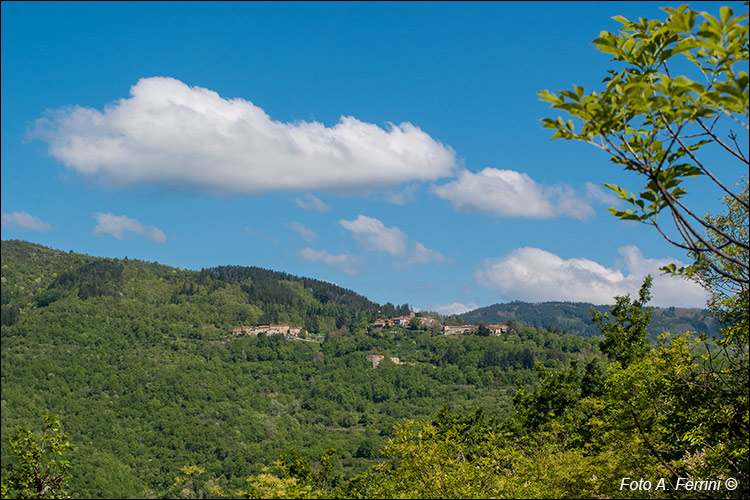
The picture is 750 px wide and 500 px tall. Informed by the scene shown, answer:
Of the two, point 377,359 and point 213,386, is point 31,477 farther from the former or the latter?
point 377,359

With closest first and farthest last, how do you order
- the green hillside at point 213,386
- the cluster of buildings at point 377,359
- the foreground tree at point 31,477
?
the foreground tree at point 31,477, the green hillside at point 213,386, the cluster of buildings at point 377,359

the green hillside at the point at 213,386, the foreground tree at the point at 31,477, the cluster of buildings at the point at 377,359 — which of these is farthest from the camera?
the cluster of buildings at the point at 377,359

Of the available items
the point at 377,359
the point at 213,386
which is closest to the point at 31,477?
the point at 213,386

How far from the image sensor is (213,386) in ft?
520

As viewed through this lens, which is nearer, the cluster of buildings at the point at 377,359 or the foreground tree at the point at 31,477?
the foreground tree at the point at 31,477

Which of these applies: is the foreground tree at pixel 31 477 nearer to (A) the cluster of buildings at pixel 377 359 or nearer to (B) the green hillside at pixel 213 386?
(B) the green hillside at pixel 213 386

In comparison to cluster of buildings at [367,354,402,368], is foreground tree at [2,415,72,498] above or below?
above

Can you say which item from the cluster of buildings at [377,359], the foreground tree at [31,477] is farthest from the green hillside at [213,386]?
the foreground tree at [31,477]

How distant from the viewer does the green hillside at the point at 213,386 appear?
117438mm

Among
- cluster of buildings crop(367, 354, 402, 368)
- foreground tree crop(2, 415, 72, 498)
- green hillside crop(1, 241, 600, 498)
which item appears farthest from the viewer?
cluster of buildings crop(367, 354, 402, 368)

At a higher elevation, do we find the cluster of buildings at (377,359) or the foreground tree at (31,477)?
the foreground tree at (31,477)

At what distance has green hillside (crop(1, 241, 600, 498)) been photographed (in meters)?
117

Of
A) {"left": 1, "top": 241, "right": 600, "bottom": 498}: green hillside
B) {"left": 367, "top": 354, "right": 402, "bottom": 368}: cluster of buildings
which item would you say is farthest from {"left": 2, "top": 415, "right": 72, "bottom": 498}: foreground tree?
{"left": 367, "top": 354, "right": 402, "bottom": 368}: cluster of buildings

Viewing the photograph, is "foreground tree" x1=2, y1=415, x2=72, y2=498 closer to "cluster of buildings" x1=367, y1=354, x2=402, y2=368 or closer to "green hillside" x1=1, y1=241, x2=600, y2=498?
"green hillside" x1=1, y1=241, x2=600, y2=498
